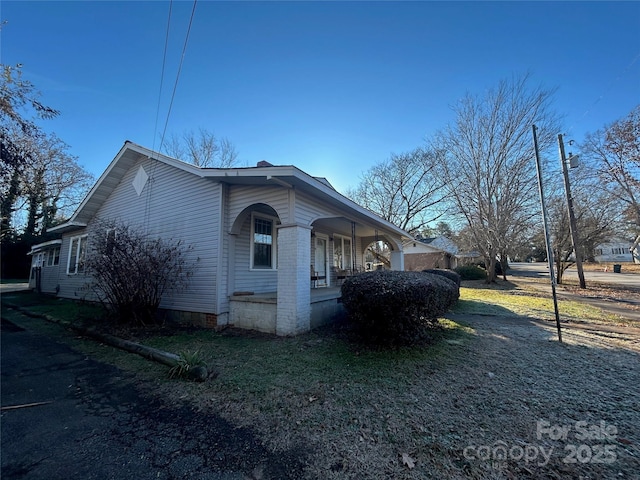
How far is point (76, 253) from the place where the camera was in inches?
477

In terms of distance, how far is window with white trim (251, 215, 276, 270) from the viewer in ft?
26.4

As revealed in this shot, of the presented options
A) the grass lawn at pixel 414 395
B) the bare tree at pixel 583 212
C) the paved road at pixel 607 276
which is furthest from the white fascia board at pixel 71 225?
the paved road at pixel 607 276

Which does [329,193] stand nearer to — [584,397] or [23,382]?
[584,397]

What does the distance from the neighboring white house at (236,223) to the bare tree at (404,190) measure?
47.7 ft

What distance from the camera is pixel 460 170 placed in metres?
16.2

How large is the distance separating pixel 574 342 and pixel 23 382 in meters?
9.63

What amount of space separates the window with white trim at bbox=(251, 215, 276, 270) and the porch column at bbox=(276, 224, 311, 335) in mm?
2081

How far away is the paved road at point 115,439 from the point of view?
219cm

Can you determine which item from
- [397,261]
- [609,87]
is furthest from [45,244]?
[609,87]

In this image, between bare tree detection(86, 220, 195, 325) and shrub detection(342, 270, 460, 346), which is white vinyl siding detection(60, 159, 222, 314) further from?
shrub detection(342, 270, 460, 346)

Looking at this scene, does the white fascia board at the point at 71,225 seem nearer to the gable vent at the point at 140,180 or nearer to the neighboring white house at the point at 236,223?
the neighboring white house at the point at 236,223

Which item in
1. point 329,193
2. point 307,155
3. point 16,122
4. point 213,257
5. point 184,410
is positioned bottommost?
point 184,410

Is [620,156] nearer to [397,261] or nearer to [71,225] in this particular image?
[397,261]

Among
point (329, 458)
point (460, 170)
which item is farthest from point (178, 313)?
point (460, 170)
